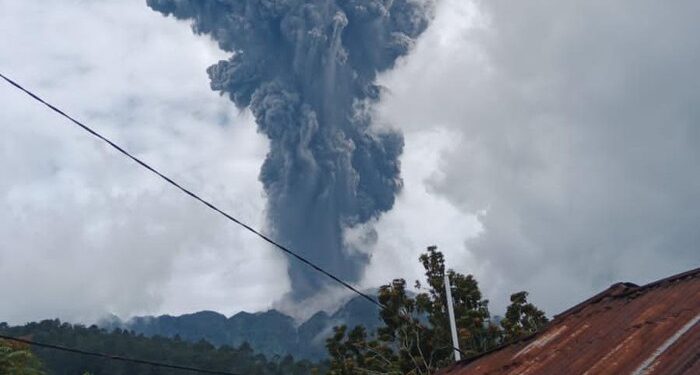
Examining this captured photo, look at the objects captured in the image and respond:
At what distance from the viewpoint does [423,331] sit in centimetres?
2862

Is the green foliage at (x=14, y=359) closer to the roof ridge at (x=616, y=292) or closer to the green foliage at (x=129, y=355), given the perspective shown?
the roof ridge at (x=616, y=292)

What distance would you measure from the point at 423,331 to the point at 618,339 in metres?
22.3

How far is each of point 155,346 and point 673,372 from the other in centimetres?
7742

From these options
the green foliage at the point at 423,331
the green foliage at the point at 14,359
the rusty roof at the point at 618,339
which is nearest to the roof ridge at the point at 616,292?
the rusty roof at the point at 618,339

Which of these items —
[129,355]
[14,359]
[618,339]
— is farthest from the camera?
[129,355]

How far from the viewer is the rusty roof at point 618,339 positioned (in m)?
5.72

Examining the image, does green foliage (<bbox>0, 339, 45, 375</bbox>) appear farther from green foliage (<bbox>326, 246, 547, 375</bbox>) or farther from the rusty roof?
the rusty roof

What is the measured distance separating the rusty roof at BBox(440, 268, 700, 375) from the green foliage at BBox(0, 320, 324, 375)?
60.8 metres

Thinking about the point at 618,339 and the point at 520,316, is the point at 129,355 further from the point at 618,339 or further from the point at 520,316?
the point at 618,339

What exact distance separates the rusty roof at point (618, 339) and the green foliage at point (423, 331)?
17071mm

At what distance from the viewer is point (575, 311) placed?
8.95m

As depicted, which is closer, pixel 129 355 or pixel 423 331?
pixel 423 331

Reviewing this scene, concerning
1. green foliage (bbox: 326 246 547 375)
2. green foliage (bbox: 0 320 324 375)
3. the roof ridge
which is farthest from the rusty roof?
green foliage (bbox: 0 320 324 375)

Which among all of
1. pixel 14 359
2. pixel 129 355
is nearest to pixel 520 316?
pixel 14 359
